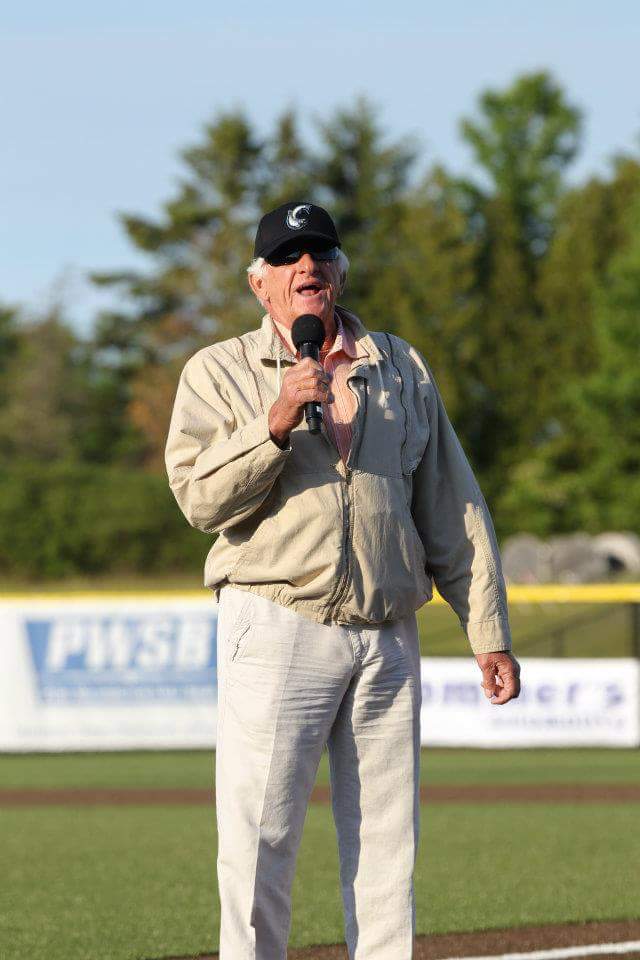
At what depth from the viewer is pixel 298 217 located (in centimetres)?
422

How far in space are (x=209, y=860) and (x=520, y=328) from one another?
162ft

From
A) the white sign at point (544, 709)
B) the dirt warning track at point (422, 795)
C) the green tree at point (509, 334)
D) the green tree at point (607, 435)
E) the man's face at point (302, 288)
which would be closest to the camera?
the man's face at point (302, 288)

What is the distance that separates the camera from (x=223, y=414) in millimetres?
Result: 4172

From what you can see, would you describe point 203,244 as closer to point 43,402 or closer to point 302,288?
point 43,402

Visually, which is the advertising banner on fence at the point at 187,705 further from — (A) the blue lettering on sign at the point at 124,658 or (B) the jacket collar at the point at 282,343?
(B) the jacket collar at the point at 282,343

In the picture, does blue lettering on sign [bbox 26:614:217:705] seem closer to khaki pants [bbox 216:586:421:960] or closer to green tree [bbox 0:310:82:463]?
khaki pants [bbox 216:586:421:960]

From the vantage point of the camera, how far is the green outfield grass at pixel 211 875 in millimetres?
6969

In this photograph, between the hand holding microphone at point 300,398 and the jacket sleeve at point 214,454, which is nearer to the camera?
the hand holding microphone at point 300,398

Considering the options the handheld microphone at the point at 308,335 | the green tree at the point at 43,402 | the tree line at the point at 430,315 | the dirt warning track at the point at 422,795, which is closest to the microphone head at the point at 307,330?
the handheld microphone at the point at 308,335

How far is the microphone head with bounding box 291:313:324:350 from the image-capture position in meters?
4.05

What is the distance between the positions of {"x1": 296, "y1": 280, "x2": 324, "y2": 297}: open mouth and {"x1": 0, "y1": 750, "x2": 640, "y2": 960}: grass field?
324cm

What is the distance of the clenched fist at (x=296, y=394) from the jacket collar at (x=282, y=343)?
300mm

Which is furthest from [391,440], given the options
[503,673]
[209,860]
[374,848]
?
[209,860]

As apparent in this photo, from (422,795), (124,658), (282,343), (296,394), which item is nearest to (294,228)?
(282,343)
